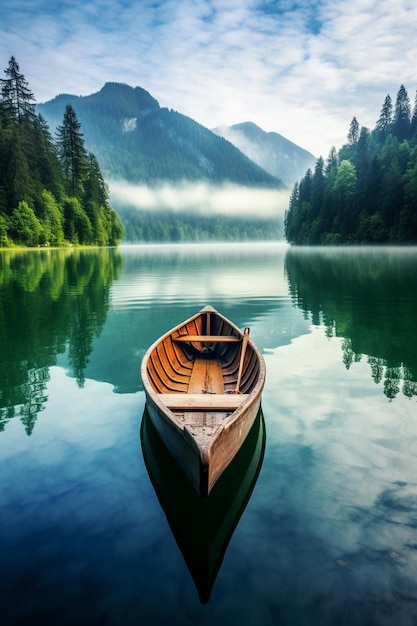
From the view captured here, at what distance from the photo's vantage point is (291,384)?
9539mm

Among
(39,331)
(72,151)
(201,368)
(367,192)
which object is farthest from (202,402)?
(72,151)

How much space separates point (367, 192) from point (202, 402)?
85.7 m

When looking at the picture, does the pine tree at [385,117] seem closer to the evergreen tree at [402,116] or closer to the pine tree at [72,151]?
the evergreen tree at [402,116]

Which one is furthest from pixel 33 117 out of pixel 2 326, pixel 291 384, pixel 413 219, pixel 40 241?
pixel 291 384

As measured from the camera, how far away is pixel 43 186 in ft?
232

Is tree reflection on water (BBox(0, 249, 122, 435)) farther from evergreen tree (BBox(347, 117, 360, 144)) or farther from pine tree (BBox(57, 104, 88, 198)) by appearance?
evergreen tree (BBox(347, 117, 360, 144))

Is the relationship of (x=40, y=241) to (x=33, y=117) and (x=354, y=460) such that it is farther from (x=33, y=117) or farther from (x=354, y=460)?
(x=354, y=460)

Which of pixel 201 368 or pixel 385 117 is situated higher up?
pixel 385 117

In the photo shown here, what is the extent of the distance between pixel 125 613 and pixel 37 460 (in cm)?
322

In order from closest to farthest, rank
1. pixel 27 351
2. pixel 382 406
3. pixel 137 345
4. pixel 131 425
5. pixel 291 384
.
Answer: pixel 131 425 < pixel 382 406 < pixel 291 384 < pixel 27 351 < pixel 137 345

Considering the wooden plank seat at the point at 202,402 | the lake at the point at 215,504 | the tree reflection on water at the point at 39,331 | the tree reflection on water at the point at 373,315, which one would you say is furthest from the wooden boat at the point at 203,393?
the tree reflection on water at the point at 373,315

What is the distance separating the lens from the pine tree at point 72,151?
82.4m

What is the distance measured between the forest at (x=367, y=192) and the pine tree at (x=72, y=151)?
54635 millimetres

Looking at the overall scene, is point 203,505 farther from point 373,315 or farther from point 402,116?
point 402,116
